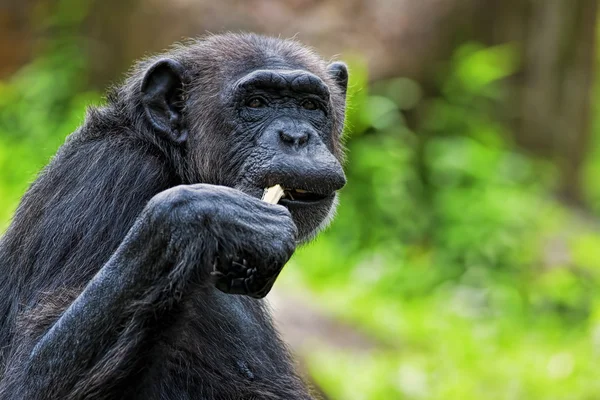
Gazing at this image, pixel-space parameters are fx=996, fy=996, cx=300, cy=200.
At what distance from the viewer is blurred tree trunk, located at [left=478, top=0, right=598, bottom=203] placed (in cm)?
1391

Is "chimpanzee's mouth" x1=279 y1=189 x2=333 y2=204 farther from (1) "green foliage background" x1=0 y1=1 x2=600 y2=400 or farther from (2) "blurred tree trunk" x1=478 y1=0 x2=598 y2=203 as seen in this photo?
(2) "blurred tree trunk" x1=478 y1=0 x2=598 y2=203

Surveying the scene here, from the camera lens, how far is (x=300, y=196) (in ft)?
15.9

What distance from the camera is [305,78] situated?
5.12 metres

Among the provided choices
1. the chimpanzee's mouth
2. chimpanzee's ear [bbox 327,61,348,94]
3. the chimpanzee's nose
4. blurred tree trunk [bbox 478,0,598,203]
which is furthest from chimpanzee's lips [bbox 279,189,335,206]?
blurred tree trunk [bbox 478,0,598,203]

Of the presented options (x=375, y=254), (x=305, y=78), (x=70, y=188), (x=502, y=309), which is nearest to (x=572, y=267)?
(x=502, y=309)

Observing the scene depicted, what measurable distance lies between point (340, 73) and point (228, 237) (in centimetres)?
240

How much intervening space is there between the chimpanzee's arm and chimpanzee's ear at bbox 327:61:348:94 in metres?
2.11

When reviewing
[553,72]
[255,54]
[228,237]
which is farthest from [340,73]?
[553,72]

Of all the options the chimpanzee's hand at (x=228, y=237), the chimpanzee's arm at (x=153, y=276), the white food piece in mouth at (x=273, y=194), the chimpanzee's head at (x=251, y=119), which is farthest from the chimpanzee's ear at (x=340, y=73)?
the chimpanzee's hand at (x=228, y=237)

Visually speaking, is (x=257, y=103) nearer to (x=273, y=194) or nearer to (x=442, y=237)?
(x=273, y=194)

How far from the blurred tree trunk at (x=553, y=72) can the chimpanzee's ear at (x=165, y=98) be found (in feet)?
29.8

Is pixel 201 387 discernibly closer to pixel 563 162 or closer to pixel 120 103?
pixel 120 103

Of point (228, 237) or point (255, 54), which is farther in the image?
point (255, 54)

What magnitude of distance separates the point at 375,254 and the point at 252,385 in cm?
649
